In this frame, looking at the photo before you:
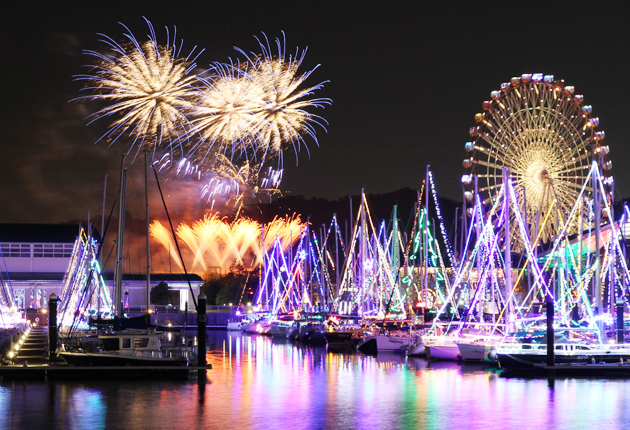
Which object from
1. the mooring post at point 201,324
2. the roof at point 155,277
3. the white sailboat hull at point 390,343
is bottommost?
the white sailboat hull at point 390,343

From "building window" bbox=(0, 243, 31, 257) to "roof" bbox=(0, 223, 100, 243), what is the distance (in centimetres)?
55

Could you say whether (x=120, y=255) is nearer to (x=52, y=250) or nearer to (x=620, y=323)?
(x=620, y=323)

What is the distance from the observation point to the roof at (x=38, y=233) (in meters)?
Answer: 86.5

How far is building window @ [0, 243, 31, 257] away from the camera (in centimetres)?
8475

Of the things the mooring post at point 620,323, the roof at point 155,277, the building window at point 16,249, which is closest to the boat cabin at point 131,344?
the mooring post at point 620,323

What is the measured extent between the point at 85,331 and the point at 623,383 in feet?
101

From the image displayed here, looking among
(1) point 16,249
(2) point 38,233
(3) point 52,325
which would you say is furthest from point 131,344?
(2) point 38,233

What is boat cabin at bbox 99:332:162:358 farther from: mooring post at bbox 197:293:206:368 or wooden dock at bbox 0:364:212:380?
mooring post at bbox 197:293:206:368

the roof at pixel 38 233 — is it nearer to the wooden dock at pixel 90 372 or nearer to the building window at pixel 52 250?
the building window at pixel 52 250

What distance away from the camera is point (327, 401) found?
31109mm

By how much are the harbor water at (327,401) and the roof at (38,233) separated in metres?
50.5

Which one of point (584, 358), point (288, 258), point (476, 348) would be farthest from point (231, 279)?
point (584, 358)

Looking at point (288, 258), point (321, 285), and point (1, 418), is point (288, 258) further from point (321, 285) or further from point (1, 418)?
point (1, 418)

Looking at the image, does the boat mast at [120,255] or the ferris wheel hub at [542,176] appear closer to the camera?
the boat mast at [120,255]
